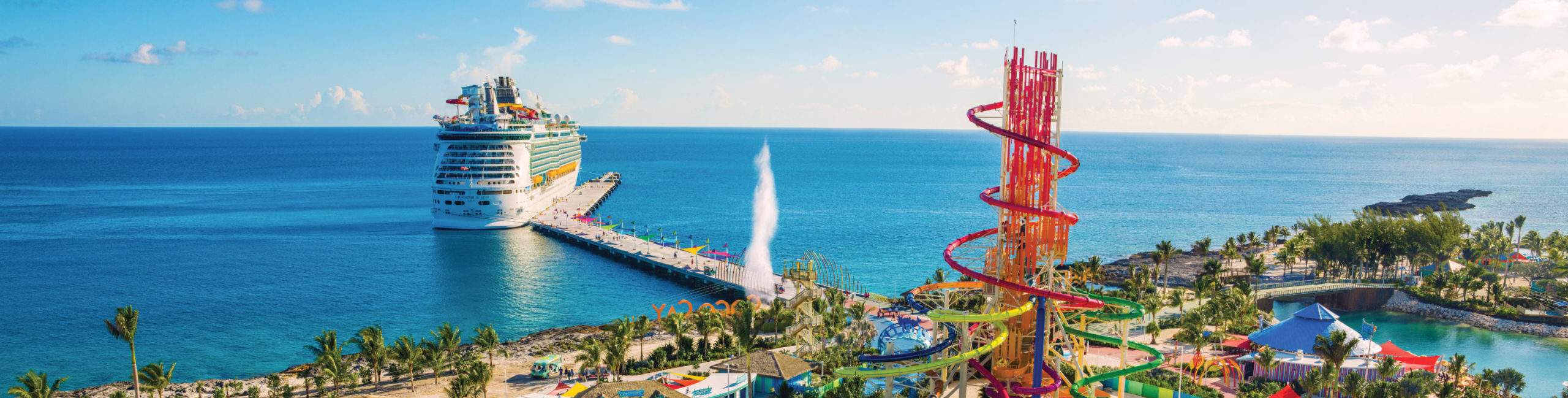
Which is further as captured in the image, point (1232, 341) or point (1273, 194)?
point (1273, 194)

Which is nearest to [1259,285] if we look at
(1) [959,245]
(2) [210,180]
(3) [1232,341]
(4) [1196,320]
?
(3) [1232,341]

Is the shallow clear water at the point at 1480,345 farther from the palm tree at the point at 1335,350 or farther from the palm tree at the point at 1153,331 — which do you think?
the palm tree at the point at 1335,350

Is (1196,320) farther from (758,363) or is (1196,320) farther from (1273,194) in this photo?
(1273,194)

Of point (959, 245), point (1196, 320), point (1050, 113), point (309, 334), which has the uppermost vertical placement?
point (1050, 113)

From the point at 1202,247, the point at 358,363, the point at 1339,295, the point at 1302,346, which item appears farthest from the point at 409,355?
the point at 1339,295

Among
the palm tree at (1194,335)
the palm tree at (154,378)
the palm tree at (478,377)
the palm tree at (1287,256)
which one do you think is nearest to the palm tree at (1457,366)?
the palm tree at (1194,335)

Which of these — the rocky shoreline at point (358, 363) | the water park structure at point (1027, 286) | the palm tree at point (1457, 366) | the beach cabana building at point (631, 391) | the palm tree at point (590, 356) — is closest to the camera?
the water park structure at point (1027, 286)
